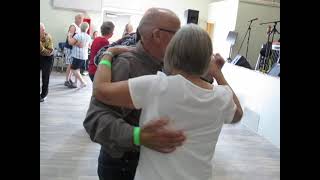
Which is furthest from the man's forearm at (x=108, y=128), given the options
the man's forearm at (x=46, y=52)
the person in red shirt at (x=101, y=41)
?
the man's forearm at (x=46, y=52)

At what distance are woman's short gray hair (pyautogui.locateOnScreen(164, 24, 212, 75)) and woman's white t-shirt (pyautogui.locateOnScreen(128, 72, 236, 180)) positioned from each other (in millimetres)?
49

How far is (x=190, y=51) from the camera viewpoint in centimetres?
99

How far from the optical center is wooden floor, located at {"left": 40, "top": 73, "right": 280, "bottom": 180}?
3.18 meters

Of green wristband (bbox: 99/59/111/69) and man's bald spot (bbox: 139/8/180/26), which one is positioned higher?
man's bald spot (bbox: 139/8/180/26)

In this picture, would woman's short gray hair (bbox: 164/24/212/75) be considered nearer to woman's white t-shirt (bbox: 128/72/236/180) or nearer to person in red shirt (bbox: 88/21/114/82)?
woman's white t-shirt (bbox: 128/72/236/180)

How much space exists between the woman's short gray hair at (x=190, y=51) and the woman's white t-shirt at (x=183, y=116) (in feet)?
0.16

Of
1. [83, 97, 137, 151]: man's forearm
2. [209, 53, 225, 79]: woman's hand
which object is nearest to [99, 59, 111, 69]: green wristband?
[83, 97, 137, 151]: man's forearm

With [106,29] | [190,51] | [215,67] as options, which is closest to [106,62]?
[190,51]

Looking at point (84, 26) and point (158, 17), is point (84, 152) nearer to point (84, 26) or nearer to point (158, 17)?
point (158, 17)

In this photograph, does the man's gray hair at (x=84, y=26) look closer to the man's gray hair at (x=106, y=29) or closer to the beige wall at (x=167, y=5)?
the man's gray hair at (x=106, y=29)

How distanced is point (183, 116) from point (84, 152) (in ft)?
9.06
